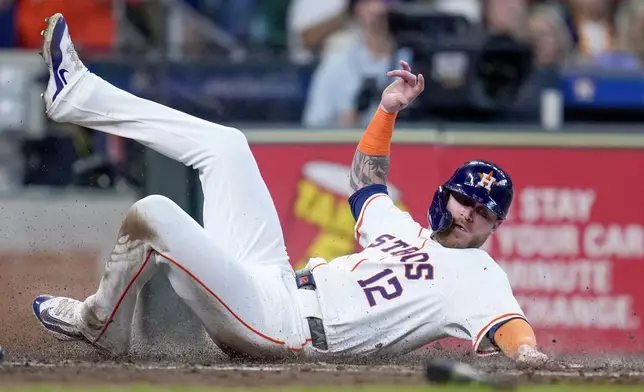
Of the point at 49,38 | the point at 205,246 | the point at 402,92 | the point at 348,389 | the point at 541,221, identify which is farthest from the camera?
the point at 541,221

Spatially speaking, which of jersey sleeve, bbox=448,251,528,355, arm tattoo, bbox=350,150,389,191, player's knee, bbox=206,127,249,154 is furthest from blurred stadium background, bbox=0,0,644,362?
jersey sleeve, bbox=448,251,528,355

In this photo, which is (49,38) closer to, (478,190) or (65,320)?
(65,320)

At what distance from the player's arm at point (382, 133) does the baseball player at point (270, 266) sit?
13 mm

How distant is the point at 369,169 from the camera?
21.6 feet

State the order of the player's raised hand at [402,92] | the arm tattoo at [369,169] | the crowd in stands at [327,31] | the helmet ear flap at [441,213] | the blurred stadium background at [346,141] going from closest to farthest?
1. the helmet ear flap at [441,213]
2. the player's raised hand at [402,92]
3. the arm tattoo at [369,169]
4. the blurred stadium background at [346,141]
5. the crowd in stands at [327,31]

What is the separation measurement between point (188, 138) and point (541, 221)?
3601 mm

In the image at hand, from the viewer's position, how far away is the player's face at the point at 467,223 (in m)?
5.95

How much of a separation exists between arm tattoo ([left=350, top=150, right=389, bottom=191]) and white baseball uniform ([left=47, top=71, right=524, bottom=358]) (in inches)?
6.2

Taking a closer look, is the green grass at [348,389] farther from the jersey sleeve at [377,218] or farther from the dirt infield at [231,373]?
the jersey sleeve at [377,218]

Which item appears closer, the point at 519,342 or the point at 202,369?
the point at 519,342

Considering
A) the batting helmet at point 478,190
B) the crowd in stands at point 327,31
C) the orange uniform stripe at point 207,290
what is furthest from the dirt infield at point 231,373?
the crowd in stands at point 327,31

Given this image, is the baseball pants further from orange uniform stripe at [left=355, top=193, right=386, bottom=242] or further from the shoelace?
orange uniform stripe at [left=355, top=193, right=386, bottom=242]

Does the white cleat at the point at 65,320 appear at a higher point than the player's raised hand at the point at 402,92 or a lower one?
lower

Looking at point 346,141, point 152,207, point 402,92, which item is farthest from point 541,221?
point 152,207
